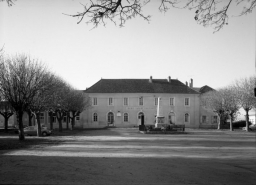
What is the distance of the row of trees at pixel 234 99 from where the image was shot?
43406 millimetres

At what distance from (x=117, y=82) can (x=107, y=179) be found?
54344 mm

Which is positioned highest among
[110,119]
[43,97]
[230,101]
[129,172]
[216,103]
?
[43,97]

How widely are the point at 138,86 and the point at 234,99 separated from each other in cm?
Result: 2220

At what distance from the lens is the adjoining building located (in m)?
59.8

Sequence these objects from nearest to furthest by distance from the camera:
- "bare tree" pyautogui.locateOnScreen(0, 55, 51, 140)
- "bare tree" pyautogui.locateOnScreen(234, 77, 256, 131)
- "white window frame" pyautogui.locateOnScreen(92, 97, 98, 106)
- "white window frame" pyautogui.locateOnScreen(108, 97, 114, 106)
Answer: "bare tree" pyautogui.locateOnScreen(0, 55, 51, 140) < "bare tree" pyautogui.locateOnScreen(234, 77, 256, 131) < "white window frame" pyautogui.locateOnScreen(92, 97, 98, 106) < "white window frame" pyautogui.locateOnScreen(108, 97, 114, 106)

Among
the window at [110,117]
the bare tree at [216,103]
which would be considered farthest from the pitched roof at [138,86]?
the bare tree at [216,103]

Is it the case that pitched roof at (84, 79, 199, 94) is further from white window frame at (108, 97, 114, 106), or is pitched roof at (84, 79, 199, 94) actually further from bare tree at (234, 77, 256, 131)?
bare tree at (234, 77, 256, 131)

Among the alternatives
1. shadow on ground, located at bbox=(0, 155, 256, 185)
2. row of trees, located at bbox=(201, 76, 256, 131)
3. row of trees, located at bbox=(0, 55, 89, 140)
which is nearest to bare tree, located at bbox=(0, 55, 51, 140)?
row of trees, located at bbox=(0, 55, 89, 140)

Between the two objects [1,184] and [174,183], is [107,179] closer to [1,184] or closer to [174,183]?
[174,183]

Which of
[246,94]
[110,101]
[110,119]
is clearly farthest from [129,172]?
[110,101]

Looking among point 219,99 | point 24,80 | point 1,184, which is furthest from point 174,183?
point 219,99

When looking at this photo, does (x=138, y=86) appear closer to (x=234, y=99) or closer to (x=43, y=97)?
(x=234, y=99)

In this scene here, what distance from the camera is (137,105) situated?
198ft

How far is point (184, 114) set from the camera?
60938mm
